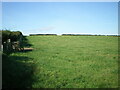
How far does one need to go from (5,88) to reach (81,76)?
13.7 feet

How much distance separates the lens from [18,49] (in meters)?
19.9

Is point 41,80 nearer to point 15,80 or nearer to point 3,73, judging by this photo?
point 15,80

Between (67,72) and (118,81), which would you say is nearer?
(118,81)

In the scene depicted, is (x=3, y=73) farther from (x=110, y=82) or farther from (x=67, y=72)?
(x=110, y=82)

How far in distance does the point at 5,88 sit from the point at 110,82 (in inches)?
200

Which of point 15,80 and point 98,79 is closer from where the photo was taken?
point 15,80

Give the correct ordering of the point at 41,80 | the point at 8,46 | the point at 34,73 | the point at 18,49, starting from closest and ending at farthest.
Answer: the point at 41,80
the point at 34,73
the point at 8,46
the point at 18,49

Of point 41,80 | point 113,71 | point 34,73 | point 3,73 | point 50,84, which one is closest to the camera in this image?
point 50,84

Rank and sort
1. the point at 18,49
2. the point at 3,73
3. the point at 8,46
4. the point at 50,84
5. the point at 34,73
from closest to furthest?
the point at 50,84
the point at 3,73
the point at 34,73
the point at 8,46
the point at 18,49

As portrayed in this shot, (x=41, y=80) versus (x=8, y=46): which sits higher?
(x=8, y=46)

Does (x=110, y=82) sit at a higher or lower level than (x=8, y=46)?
lower

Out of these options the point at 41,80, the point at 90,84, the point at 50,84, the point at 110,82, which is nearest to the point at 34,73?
the point at 41,80

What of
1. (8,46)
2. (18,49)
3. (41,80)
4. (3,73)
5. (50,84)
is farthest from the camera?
(18,49)

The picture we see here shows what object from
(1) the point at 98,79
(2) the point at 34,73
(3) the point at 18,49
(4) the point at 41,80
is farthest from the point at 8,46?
(1) the point at 98,79
